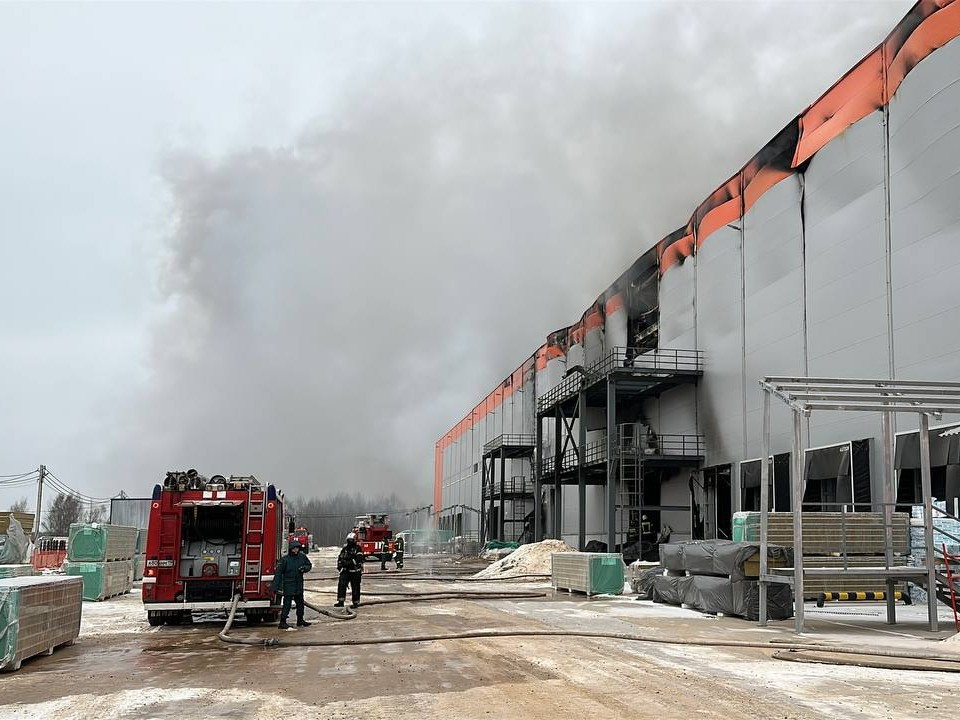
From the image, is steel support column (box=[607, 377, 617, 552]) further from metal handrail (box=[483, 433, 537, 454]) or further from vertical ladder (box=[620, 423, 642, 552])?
metal handrail (box=[483, 433, 537, 454])

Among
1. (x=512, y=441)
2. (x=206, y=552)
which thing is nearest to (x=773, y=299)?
(x=206, y=552)

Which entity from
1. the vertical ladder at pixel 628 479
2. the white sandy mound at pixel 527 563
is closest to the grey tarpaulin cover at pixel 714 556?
the vertical ladder at pixel 628 479

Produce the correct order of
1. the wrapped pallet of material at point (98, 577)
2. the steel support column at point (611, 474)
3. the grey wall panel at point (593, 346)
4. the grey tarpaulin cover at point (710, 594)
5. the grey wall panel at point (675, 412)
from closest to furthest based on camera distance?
the grey tarpaulin cover at point (710, 594) → the wrapped pallet of material at point (98, 577) → the grey wall panel at point (675, 412) → the steel support column at point (611, 474) → the grey wall panel at point (593, 346)

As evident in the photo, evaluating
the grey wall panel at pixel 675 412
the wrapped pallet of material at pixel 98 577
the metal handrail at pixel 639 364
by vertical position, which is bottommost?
the wrapped pallet of material at pixel 98 577

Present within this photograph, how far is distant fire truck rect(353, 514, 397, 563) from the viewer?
44125 mm

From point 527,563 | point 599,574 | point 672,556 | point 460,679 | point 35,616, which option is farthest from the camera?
point 527,563

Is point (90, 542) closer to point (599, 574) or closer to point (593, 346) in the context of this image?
point (599, 574)

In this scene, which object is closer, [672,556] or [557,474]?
[672,556]

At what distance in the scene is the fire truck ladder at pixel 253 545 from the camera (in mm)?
15688

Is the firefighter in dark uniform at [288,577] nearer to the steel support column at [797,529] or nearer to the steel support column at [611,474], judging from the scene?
the steel support column at [797,529]

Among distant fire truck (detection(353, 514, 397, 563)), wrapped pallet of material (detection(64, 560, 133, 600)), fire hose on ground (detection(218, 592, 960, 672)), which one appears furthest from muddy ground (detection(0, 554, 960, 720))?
distant fire truck (detection(353, 514, 397, 563))

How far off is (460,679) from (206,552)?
8033 mm

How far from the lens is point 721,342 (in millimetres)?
31219

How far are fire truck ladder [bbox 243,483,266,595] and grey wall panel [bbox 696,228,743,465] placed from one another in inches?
731
